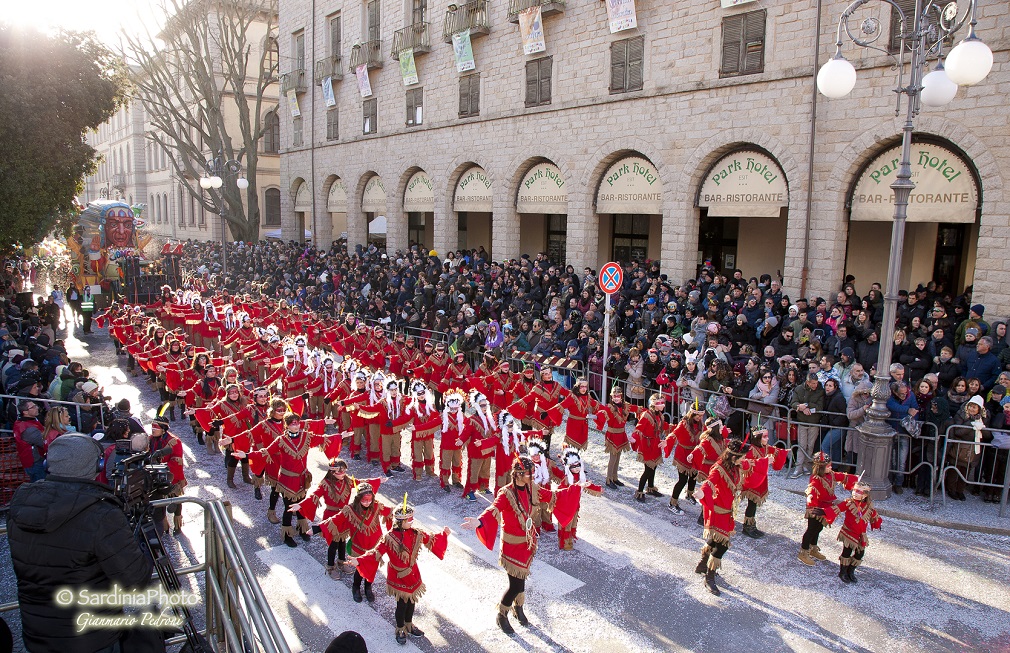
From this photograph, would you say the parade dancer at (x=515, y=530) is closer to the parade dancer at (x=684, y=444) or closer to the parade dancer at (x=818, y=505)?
the parade dancer at (x=684, y=444)

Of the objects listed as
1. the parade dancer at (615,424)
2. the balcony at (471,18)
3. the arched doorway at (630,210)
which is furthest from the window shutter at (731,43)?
the parade dancer at (615,424)

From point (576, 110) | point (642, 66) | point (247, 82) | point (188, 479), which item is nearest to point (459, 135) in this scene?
point (576, 110)

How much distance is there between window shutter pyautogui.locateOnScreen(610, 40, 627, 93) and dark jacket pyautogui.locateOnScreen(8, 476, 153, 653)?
17.9 meters

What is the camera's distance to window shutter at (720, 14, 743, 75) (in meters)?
16.3

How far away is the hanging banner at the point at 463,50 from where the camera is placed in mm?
23000

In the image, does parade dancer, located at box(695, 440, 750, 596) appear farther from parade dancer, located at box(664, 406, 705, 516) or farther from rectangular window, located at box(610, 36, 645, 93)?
rectangular window, located at box(610, 36, 645, 93)

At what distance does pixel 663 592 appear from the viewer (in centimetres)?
732

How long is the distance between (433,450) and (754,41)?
12224 mm

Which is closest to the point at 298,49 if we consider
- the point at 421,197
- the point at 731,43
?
the point at 421,197

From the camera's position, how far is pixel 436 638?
6.55 m

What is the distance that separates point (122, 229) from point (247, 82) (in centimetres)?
2320

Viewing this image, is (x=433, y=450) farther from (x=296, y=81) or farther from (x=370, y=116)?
(x=296, y=81)

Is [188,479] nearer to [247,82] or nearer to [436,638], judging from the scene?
[436,638]

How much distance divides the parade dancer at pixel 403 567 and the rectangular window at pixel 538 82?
17104 mm
